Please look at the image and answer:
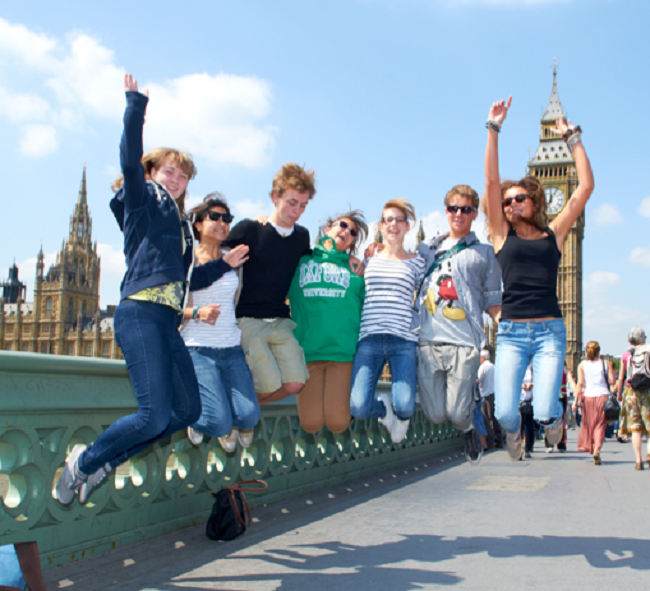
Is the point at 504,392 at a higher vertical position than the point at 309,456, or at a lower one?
higher

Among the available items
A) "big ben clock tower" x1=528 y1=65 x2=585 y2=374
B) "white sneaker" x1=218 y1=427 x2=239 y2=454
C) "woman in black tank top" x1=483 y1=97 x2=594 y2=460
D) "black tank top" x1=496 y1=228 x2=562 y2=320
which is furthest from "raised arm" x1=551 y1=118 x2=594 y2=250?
"big ben clock tower" x1=528 y1=65 x2=585 y2=374

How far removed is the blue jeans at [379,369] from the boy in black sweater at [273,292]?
444 millimetres

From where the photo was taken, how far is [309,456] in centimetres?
756

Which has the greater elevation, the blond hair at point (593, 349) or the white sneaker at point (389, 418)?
the blond hair at point (593, 349)

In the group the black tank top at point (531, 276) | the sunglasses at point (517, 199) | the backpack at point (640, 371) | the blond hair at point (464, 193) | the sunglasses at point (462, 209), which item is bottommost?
the backpack at point (640, 371)

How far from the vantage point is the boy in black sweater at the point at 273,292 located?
16.4ft

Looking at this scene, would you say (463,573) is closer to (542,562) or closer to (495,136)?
(542,562)

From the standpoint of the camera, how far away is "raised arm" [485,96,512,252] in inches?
192

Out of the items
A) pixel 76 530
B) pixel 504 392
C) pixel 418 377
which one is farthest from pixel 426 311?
pixel 76 530

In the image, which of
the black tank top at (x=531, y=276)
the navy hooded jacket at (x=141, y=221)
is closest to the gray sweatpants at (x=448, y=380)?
the black tank top at (x=531, y=276)

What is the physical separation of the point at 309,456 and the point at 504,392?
3.29 m

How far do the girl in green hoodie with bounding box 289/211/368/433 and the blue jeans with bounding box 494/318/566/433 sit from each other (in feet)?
3.87

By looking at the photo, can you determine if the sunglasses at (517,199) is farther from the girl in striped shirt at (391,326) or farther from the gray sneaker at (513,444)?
the gray sneaker at (513,444)

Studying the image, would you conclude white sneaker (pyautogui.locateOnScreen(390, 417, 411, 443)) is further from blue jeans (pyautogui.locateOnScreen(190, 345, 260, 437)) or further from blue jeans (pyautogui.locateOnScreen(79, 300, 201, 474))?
blue jeans (pyautogui.locateOnScreen(79, 300, 201, 474))
